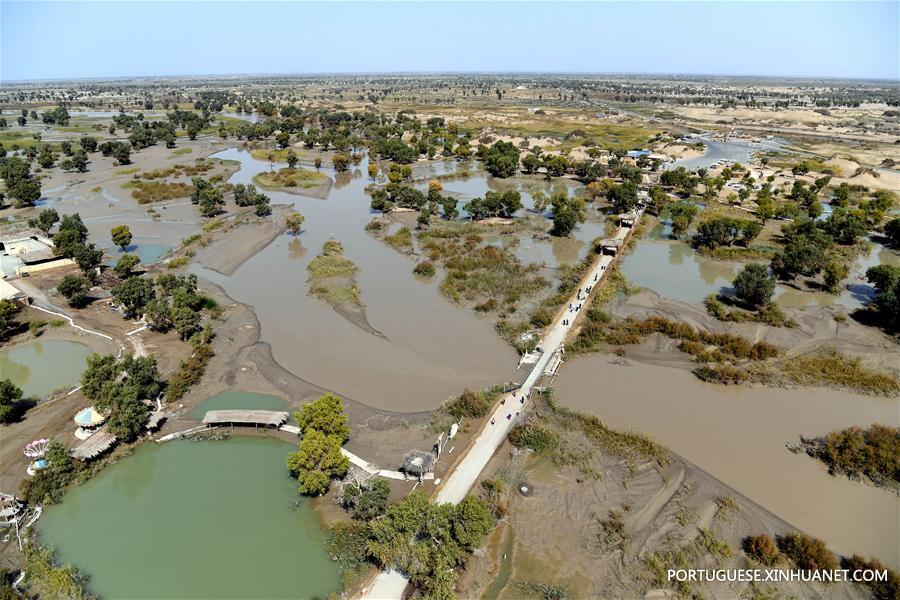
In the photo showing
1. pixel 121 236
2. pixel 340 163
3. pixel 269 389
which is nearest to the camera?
pixel 269 389

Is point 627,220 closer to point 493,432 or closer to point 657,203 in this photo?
point 657,203

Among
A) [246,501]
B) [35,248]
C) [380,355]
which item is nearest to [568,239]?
[380,355]

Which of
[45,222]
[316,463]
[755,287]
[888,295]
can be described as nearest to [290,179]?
[45,222]

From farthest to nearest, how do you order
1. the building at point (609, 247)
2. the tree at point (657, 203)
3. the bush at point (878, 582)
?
1. the tree at point (657, 203)
2. the building at point (609, 247)
3. the bush at point (878, 582)

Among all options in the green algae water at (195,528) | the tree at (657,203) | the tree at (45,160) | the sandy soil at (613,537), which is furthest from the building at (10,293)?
the tree at (657,203)

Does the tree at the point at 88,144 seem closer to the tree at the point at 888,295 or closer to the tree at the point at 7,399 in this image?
the tree at the point at 7,399

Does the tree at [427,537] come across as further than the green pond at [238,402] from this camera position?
No
